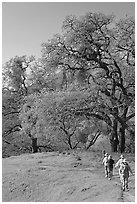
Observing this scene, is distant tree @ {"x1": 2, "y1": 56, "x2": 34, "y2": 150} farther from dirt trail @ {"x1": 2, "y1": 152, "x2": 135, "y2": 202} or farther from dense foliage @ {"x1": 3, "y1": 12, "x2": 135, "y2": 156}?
dirt trail @ {"x1": 2, "y1": 152, "x2": 135, "y2": 202}

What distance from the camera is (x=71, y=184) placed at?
54.3ft

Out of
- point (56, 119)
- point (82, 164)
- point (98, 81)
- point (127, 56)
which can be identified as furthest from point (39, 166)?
point (127, 56)

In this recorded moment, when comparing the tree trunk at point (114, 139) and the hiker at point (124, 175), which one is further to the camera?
the tree trunk at point (114, 139)

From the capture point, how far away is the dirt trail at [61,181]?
14547 mm

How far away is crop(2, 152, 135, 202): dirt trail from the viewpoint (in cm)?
1455

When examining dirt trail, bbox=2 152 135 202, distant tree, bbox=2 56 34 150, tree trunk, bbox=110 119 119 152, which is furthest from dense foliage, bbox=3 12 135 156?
distant tree, bbox=2 56 34 150

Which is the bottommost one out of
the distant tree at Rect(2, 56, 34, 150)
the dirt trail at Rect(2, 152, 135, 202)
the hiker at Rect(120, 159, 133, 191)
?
the dirt trail at Rect(2, 152, 135, 202)

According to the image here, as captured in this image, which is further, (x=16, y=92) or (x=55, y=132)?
(x=16, y=92)

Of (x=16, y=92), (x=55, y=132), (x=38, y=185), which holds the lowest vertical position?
(x=38, y=185)

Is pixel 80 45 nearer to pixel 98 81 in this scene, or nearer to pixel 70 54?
pixel 70 54

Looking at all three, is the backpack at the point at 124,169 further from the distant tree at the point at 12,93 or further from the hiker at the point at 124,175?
the distant tree at the point at 12,93

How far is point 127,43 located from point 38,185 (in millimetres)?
15057

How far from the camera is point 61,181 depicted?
57.0 ft

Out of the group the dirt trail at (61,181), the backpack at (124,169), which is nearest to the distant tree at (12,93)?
the dirt trail at (61,181)
